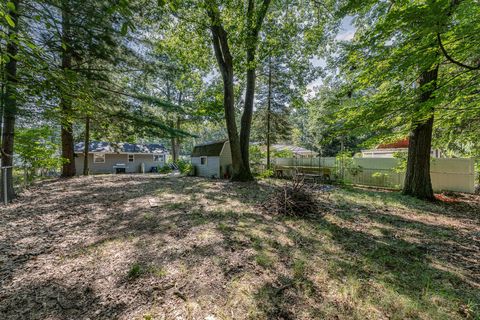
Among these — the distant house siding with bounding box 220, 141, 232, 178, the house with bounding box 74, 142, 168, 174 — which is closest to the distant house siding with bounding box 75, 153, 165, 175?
the house with bounding box 74, 142, 168, 174

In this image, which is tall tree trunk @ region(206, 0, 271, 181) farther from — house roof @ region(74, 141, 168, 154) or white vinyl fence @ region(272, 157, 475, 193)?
house roof @ region(74, 141, 168, 154)

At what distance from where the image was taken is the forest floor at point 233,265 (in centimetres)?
208

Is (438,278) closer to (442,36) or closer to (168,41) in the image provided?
(442,36)

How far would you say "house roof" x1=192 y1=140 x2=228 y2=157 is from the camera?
14.8 meters

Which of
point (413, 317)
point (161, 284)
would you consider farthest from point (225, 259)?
point (413, 317)

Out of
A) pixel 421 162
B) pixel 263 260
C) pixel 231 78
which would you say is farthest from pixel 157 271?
pixel 231 78

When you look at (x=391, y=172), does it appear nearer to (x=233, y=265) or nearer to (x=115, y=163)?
(x=233, y=265)

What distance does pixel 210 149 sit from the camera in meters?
15.6

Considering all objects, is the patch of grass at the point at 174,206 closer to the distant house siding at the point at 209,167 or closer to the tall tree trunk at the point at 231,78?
the tall tree trunk at the point at 231,78

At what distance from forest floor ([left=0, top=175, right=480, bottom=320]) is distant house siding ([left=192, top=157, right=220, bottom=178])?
9.42 metres

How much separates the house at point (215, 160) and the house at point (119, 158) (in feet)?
22.6

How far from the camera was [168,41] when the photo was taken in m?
10.1

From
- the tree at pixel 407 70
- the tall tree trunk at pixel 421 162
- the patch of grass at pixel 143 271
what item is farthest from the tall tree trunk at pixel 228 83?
the patch of grass at pixel 143 271

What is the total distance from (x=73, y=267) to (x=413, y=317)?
12.4 feet
